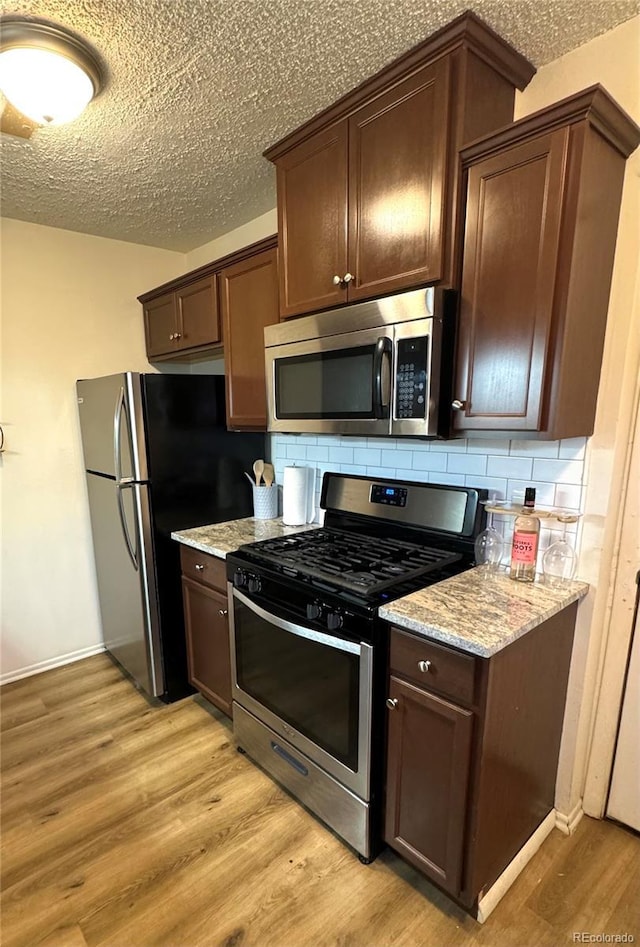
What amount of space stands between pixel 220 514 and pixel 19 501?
47.2 inches

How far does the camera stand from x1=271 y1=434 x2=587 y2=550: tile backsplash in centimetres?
153

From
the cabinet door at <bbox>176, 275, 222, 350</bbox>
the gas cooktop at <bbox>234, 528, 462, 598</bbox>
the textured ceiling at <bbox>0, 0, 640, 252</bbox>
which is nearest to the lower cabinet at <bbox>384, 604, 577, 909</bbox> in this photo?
the gas cooktop at <bbox>234, 528, 462, 598</bbox>

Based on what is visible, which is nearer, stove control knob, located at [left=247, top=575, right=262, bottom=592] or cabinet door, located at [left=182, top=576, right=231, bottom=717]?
stove control knob, located at [left=247, top=575, right=262, bottom=592]

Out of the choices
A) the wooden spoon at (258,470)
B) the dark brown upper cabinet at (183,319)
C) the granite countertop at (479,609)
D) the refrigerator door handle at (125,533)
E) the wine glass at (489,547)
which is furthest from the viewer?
the wooden spoon at (258,470)

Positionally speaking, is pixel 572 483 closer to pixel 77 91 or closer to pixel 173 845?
pixel 173 845

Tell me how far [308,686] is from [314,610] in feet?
1.08

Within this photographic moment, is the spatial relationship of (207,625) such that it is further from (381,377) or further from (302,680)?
(381,377)

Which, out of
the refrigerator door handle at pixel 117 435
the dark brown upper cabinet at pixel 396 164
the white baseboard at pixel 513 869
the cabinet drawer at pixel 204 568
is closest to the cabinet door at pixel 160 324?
the refrigerator door handle at pixel 117 435

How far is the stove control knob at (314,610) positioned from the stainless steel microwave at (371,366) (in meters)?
0.60

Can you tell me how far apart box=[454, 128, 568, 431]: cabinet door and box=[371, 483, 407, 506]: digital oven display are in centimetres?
58

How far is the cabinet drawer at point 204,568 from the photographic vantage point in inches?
78.7

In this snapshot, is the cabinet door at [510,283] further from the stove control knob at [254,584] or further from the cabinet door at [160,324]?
the cabinet door at [160,324]

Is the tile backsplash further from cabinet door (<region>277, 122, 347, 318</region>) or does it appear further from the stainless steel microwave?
cabinet door (<region>277, 122, 347, 318</region>)

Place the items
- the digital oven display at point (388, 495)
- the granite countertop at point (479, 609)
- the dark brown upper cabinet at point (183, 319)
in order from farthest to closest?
the dark brown upper cabinet at point (183, 319) → the digital oven display at point (388, 495) → the granite countertop at point (479, 609)
